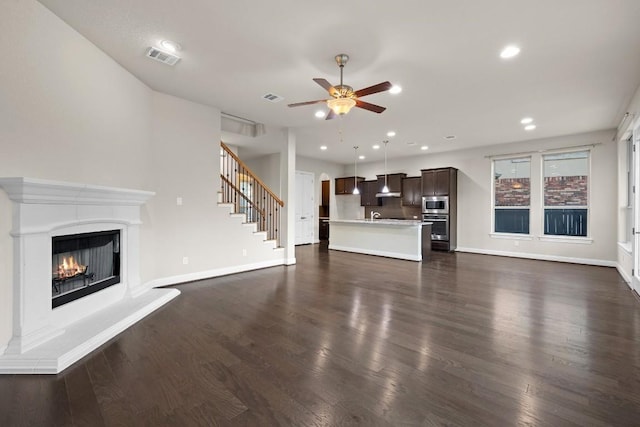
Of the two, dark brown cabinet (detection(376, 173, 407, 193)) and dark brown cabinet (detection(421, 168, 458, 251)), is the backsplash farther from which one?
dark brown cabinet (detection(421, 168, 458, 251))

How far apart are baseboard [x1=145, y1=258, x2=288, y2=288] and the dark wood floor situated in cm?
58

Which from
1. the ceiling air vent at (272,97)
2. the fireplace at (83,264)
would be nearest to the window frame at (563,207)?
the ceiling air vent at (272,97)

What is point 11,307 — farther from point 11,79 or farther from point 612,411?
point 612,411

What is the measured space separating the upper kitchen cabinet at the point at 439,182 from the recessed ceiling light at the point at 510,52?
208 inches

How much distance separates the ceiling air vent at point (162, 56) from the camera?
10.9ft

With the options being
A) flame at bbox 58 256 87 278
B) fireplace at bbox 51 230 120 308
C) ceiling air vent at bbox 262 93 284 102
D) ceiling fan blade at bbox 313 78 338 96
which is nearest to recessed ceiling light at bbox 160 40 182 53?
ceiling air vent at bbox 262 93 284 102

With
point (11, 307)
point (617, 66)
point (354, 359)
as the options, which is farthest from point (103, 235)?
point (617, 66)

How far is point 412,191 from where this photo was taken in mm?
9367

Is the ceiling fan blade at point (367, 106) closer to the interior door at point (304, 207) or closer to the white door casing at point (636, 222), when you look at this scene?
the white door casing at point (636, 222)

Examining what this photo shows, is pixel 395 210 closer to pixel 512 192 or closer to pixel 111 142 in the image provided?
pixel 512 192

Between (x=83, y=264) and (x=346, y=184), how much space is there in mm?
8582

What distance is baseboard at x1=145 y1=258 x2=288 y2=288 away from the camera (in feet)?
14.9

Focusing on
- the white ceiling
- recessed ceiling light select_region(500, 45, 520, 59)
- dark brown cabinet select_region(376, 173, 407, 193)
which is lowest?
dark brown cabinet select_region(376, 173, 407, 193)

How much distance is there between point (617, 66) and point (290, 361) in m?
5.05
